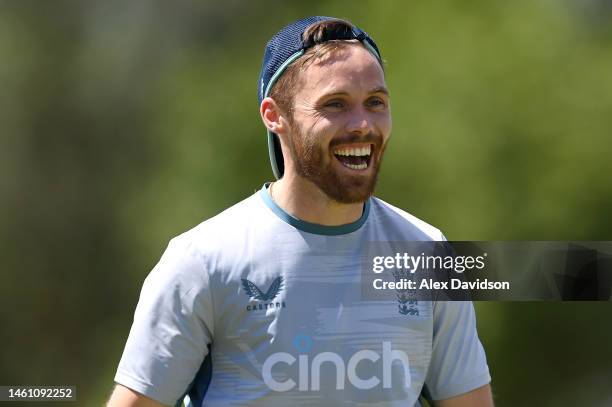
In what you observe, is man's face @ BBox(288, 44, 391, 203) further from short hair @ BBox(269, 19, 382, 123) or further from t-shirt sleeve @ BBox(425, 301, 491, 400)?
t-shirt sleeve @ BBox(425, 301, 491, 400)

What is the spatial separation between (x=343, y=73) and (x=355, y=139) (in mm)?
179

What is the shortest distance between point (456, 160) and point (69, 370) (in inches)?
158

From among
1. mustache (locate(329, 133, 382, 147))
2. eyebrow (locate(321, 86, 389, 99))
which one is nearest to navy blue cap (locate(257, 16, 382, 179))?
eyebrow (locate(321, 86, 389, 99))

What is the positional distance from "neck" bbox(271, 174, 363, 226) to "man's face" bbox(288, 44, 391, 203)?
0.9 inches

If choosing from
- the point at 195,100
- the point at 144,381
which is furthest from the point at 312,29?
the point at 195,100

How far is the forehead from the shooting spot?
2.94 m

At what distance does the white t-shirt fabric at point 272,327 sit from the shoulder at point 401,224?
0.14 m

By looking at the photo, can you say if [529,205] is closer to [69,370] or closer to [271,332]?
[69,370]

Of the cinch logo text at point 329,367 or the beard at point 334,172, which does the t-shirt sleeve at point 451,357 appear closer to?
the cinch logo text at point 329,367

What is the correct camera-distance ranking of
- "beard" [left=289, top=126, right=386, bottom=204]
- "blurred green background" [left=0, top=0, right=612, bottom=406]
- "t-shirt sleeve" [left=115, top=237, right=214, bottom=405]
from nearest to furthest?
"t-shirt sleeve" [left=115, top=237, right=214, bottom=405] → "beard" [left=289, top=126, right=386, bottom=204] → "blurred green background" [left=0, top=0, right=612, bottom=406]

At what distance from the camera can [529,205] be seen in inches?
337

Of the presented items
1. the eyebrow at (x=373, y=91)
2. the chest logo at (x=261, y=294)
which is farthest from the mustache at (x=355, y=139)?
the chest logo at (x=261, y=294)

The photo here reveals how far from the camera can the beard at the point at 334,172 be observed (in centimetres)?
296

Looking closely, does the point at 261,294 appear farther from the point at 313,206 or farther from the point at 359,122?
the point at 359,122
